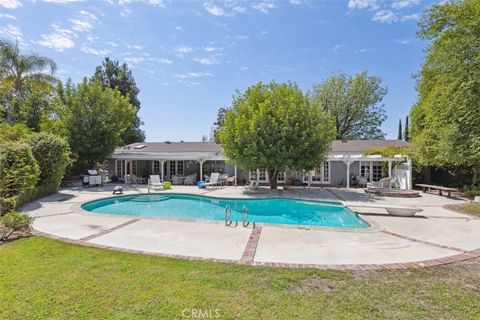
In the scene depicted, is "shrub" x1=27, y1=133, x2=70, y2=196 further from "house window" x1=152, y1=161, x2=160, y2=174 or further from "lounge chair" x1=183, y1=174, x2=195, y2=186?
"house window" x1=152, y1=161, x2=160, y2=174

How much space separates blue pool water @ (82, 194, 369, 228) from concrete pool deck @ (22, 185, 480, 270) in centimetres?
224

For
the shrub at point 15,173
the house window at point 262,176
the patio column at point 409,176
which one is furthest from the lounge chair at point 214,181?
the patio column at point 409,176

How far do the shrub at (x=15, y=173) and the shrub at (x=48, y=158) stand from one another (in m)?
2.40

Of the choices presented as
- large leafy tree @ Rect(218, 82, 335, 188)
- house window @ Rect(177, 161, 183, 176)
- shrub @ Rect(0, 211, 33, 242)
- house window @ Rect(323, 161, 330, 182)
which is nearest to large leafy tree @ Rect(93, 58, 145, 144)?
house window @ Rect(177, 161, 183, 176)

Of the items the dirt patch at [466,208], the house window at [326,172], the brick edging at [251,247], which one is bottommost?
the dirt patch at [466,208]

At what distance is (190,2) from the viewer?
37.9 feet

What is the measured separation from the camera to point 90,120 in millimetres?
23547

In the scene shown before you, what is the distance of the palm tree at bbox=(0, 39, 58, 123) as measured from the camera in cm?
2747

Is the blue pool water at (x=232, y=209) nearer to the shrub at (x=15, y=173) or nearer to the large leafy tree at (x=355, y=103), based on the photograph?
the shrub at (x=15, y=173)

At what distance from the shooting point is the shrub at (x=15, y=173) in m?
11.2

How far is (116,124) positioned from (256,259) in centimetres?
2222

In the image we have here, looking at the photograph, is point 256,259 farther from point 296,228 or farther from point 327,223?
point 327,223

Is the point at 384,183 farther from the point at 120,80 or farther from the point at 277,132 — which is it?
the point at 120,80

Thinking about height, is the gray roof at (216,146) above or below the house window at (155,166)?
above
